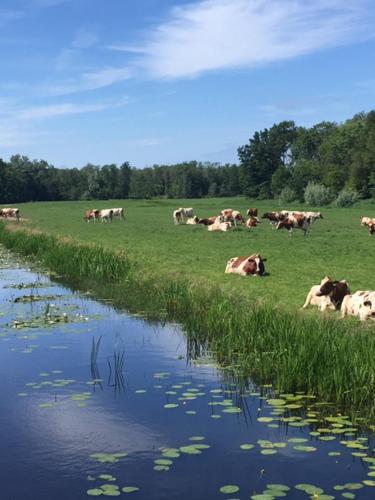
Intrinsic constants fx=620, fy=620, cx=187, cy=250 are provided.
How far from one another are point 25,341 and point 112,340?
197 cm

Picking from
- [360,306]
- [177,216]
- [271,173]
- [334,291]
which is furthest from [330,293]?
[271,173]

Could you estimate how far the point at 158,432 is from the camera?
8.68 m

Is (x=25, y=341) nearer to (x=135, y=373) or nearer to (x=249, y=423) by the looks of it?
(x=135, y=373)

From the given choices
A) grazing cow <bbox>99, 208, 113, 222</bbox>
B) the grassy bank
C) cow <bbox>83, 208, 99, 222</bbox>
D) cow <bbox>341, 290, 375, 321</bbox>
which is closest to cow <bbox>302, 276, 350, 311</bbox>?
cow <bbox>341, 290, 375, 321</bbox>

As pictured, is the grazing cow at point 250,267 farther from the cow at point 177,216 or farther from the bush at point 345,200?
the bush at point 345,200

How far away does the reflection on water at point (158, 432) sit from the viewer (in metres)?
7.13

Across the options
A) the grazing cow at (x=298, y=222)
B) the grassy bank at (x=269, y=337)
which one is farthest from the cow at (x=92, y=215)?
the grassy bank at (x=269, y=337)

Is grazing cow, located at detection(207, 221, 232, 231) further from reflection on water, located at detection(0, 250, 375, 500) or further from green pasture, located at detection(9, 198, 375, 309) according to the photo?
reflection on water, located at detection(0, 250, 375, 500)

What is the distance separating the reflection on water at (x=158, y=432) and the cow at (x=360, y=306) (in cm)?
366

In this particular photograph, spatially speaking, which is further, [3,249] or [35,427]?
[3,249]

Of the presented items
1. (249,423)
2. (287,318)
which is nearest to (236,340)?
(287,318)

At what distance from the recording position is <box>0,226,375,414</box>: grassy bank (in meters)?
9.95

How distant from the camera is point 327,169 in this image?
416ft

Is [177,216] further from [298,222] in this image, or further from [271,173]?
[271,173]
